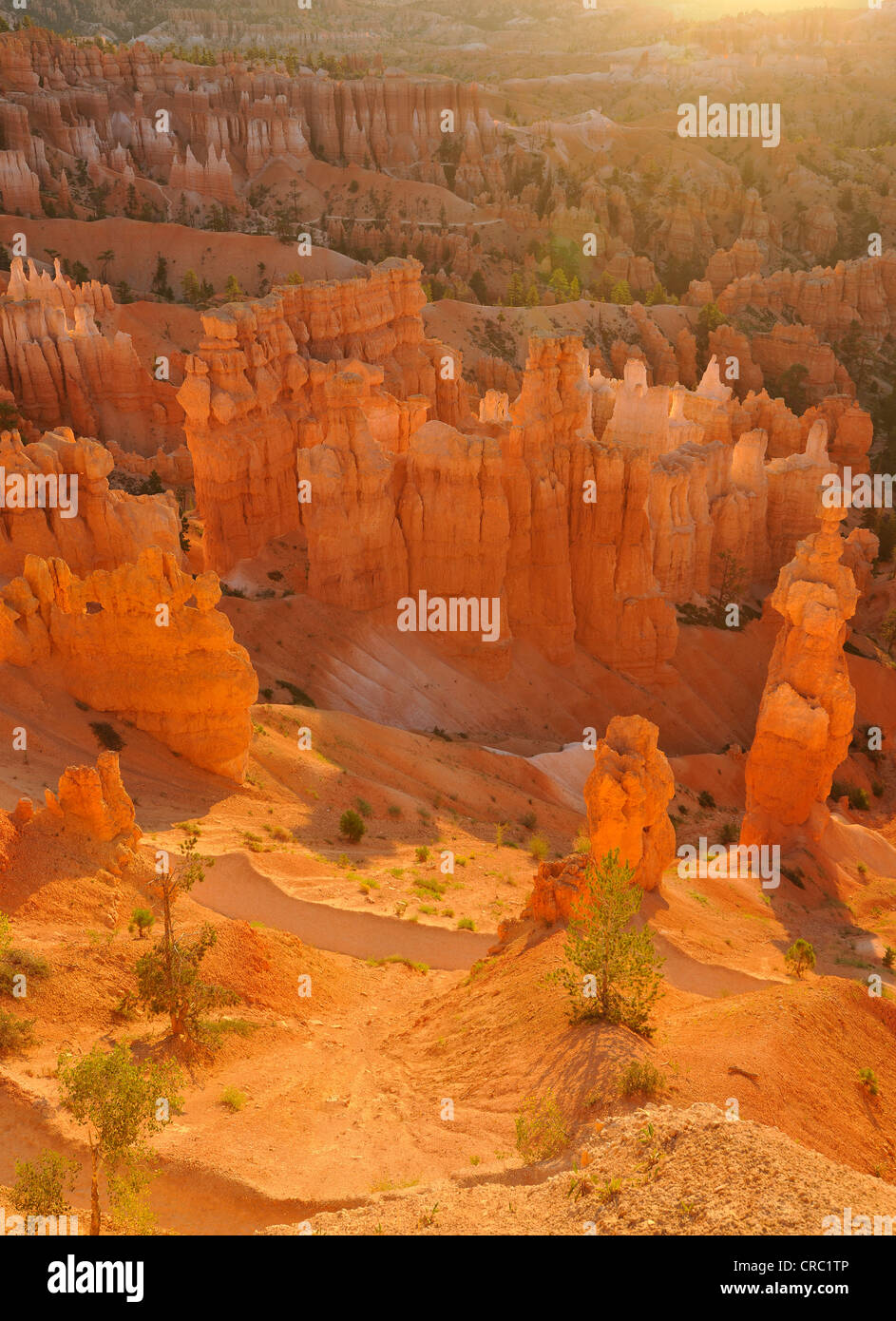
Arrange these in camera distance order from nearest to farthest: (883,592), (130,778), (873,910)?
(130,778)
(873,910)
(883,592)

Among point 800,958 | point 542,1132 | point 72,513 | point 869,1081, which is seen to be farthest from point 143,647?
point 869,1081

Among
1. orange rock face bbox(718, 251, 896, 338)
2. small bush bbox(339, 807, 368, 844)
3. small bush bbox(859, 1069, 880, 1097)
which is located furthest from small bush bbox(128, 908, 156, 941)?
orange rock face bbox(718, 251, 896, 338)

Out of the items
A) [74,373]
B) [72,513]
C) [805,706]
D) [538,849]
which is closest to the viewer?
[538,849]

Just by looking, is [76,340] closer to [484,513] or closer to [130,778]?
[484,513]

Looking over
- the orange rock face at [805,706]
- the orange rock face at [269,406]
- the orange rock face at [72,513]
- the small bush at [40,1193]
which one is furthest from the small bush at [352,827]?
the small bush at [40,1193]

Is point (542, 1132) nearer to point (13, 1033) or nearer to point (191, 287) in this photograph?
point (13, 1033)
